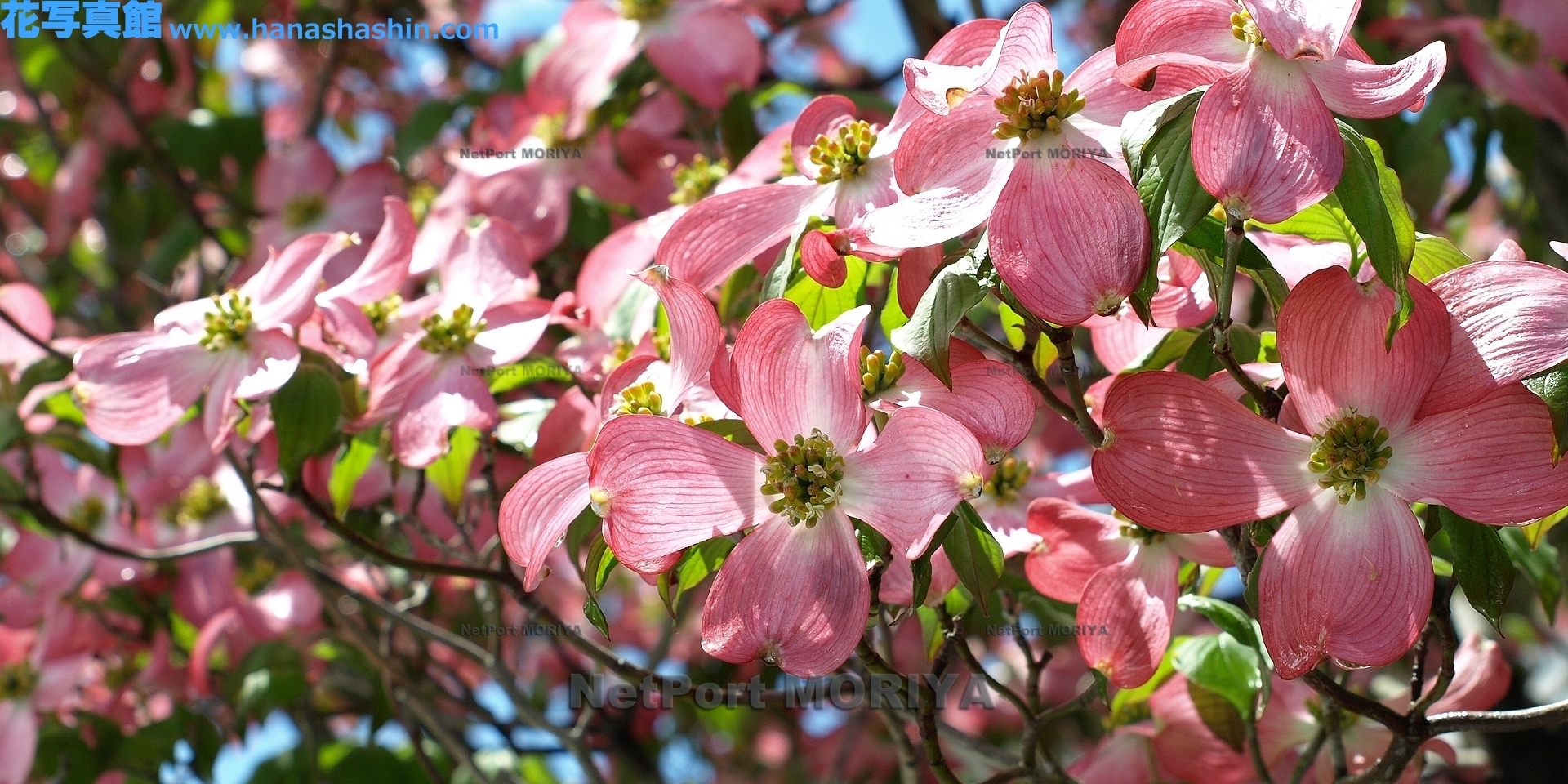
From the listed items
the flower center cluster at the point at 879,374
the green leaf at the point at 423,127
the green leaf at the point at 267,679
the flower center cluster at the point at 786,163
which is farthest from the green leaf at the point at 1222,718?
the green leaf at the point at 423,127

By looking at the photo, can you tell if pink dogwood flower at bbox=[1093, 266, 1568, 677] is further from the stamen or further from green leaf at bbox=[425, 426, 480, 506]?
green leaf at bbox=[425, 426, 480, 506]

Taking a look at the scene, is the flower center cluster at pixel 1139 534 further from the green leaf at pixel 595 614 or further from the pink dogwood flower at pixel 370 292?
the pink dogwood flower at pixel 370 292

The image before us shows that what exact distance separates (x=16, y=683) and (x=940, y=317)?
1346 millimetres

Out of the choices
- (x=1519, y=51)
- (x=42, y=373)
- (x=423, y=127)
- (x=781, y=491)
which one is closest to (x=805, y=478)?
(x=781, y=491)

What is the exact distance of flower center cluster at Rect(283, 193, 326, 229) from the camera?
170 cm

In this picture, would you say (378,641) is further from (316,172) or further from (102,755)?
(316,172)

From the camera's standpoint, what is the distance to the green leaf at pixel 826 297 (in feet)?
2.73

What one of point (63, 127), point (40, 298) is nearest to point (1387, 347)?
point (40, 298)

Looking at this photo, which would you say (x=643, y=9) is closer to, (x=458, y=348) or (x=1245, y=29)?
(x=458, y=348)

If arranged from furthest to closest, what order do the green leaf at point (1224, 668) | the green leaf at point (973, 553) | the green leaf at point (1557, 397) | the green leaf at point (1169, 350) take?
1. the green leaf at point (1224, 668)
2. the green leaf at point (1169, 350)
3. the green leaf at point (973, 553)
4. the green leaf at point (1557, 397)

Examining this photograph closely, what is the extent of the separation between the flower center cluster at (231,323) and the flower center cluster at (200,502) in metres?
0.76

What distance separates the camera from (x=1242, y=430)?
0.68 metres

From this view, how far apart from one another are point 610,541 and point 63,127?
1.97m

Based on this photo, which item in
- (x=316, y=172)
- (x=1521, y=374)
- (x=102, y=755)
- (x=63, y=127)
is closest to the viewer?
(x=1521, y=374)
